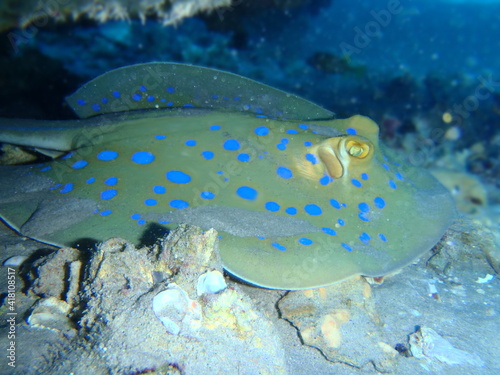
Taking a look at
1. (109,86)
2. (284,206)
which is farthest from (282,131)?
(109,86)

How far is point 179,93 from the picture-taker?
4965 mm

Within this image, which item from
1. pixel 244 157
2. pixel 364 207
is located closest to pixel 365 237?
pixel 364 207

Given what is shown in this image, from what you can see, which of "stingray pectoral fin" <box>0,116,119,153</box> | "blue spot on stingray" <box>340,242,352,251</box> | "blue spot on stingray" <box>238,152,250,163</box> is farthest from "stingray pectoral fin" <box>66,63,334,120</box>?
"blue spot on stingray" <box>340,242,352,251</box>

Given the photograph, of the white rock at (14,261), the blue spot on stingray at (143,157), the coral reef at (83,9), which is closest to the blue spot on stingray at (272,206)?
the blue spot on stingray at (143,157)

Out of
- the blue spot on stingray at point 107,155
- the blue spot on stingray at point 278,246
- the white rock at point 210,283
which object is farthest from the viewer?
the blue spot on stingray at point 107,155

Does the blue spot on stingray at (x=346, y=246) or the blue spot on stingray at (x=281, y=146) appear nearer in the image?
the blue spot on stingray at (x=346, y=246)

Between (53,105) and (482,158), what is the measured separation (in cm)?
1286

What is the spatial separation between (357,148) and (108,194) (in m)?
2.73

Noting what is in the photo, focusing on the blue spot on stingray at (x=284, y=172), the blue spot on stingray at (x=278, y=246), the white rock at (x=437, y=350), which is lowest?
the white rock at (x=437, y=350)

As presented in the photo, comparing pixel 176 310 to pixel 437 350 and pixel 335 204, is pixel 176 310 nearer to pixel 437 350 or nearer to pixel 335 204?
pixel 335 204

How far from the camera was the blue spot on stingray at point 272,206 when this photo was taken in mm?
2942

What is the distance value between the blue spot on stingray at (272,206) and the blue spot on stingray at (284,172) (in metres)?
0.47

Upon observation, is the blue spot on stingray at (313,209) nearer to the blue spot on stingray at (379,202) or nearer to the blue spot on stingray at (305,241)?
the blue spot on stingray at (305,241)

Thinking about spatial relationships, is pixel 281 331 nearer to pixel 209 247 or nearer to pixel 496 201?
pixel 209 247
